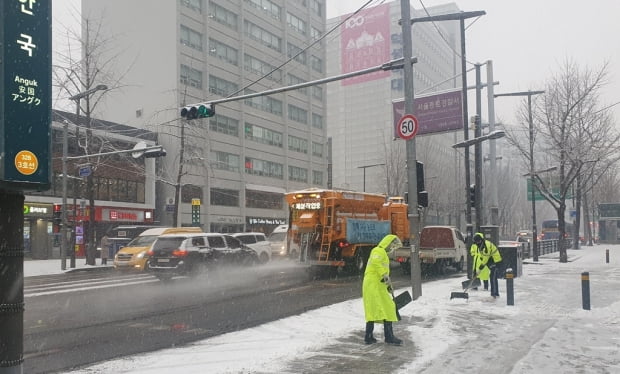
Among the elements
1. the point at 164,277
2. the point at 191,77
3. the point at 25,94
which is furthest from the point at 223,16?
the point at 25,94

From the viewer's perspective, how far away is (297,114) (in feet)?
204

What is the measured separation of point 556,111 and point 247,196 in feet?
102

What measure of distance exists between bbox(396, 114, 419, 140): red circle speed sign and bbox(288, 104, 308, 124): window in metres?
47.8

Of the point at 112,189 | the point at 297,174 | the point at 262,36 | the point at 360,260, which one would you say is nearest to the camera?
the point at 360,260

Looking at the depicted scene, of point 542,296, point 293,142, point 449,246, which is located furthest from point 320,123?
point 542,296

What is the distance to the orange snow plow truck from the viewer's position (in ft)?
64.6

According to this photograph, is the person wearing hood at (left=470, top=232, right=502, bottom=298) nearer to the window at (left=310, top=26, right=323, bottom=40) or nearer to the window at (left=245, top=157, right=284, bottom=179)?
the window at (left=245, top=157, right=284, bottom=179)

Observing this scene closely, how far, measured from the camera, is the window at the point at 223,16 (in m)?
51.4

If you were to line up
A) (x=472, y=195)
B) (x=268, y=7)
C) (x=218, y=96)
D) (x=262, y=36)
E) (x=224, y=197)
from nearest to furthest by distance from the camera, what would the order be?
(x=472, y=195), (x=224, y=197), (x=218, y=96), (x=262, y=36), (x=268, y=7)

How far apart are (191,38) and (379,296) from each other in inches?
1756

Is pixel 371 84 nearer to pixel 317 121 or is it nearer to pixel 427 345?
pixel 317 121

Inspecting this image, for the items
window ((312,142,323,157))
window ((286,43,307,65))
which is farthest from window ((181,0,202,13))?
window ((312,142,323,157))

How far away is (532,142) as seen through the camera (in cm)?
2958

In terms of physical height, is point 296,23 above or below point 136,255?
above
